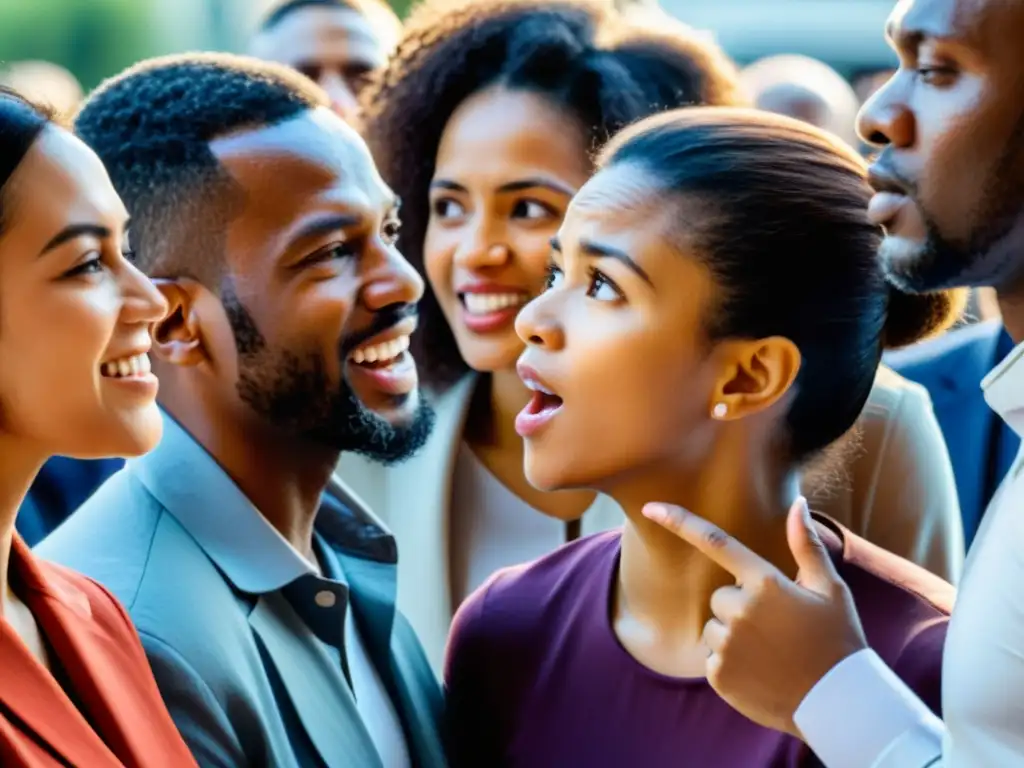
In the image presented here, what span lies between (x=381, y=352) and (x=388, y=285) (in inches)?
3.8

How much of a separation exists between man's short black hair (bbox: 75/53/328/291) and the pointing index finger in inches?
26.4

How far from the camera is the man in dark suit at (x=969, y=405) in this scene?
8.73ft

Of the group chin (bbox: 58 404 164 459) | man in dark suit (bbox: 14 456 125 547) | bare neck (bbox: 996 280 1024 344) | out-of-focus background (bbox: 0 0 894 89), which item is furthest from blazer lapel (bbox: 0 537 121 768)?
out-of-focus background (bbox: 0 0 894 89)

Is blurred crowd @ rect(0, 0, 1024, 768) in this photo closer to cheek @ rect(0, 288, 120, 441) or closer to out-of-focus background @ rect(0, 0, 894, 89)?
cheek @ rect(0, 288, 120, 441)

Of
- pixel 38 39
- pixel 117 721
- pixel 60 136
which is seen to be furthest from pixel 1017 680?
pixel 38 39

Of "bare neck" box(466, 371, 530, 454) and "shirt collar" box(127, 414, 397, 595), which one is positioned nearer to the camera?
"shirt collar" box(127, 414, 397, 595)

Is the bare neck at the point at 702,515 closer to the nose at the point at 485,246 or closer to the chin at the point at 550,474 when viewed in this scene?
the chin at the point at 550,474

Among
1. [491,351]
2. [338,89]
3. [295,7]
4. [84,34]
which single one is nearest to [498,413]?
[491,351]

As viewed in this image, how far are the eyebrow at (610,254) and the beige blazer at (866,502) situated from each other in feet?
2.41

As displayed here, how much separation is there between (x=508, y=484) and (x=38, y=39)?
453 inches

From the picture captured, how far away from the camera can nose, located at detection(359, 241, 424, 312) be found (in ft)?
6.48

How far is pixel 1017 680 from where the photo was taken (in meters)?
1.31

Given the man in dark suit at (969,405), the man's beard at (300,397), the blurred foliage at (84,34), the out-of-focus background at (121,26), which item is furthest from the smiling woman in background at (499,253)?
the blurred foliage at (84,34)

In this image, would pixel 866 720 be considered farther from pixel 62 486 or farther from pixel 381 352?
pixel 62 486
